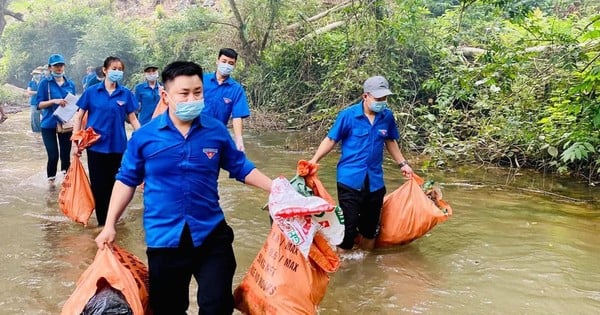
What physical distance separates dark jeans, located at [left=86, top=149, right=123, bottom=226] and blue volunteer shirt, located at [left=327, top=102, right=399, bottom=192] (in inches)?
80.5

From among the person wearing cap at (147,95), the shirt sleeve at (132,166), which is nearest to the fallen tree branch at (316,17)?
the person wearing cap at (147,95)

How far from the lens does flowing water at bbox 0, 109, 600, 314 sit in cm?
381

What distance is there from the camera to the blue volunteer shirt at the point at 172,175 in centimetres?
258

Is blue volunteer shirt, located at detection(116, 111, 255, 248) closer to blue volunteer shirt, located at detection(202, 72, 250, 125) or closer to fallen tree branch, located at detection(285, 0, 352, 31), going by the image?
blue volunteer shirt, located at detection(202, 72, 250, 125)

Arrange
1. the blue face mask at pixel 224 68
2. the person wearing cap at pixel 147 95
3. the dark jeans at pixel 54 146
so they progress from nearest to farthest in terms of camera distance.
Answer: the blue face mask at pixel 224 68 → the dark jeans at pixel 54 146 → the person wearing cap at pixel 147 95

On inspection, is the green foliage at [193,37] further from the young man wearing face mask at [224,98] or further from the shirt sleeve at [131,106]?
the young man wearing face mask at [224,98]

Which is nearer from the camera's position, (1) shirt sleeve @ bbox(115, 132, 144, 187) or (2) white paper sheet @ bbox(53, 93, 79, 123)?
(1) shirt sleeve @ bbox(115, 132, 144, 187)

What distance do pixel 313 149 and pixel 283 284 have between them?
282 inches

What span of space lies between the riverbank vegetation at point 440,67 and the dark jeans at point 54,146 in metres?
4.25

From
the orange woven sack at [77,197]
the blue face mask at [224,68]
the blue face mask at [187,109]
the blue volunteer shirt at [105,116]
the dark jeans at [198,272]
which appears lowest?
the orange woven sack at [77,197]

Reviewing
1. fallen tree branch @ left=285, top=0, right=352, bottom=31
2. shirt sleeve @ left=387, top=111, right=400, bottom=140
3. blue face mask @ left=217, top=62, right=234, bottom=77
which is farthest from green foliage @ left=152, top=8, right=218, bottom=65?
shirt sleeve @ left=387, top=111, right=400, bottom=140

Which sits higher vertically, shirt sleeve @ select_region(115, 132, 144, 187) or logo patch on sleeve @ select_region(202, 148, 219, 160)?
logo patch on sleeve @ select_region(202, 148, 219, 160)

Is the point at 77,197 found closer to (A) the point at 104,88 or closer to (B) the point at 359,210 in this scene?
(A) the point at 104,88

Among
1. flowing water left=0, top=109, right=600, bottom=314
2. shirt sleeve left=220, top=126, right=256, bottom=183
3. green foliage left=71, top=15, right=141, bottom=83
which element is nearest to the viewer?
shirt sleeve left=220, top=126, right=256, bottom=183
